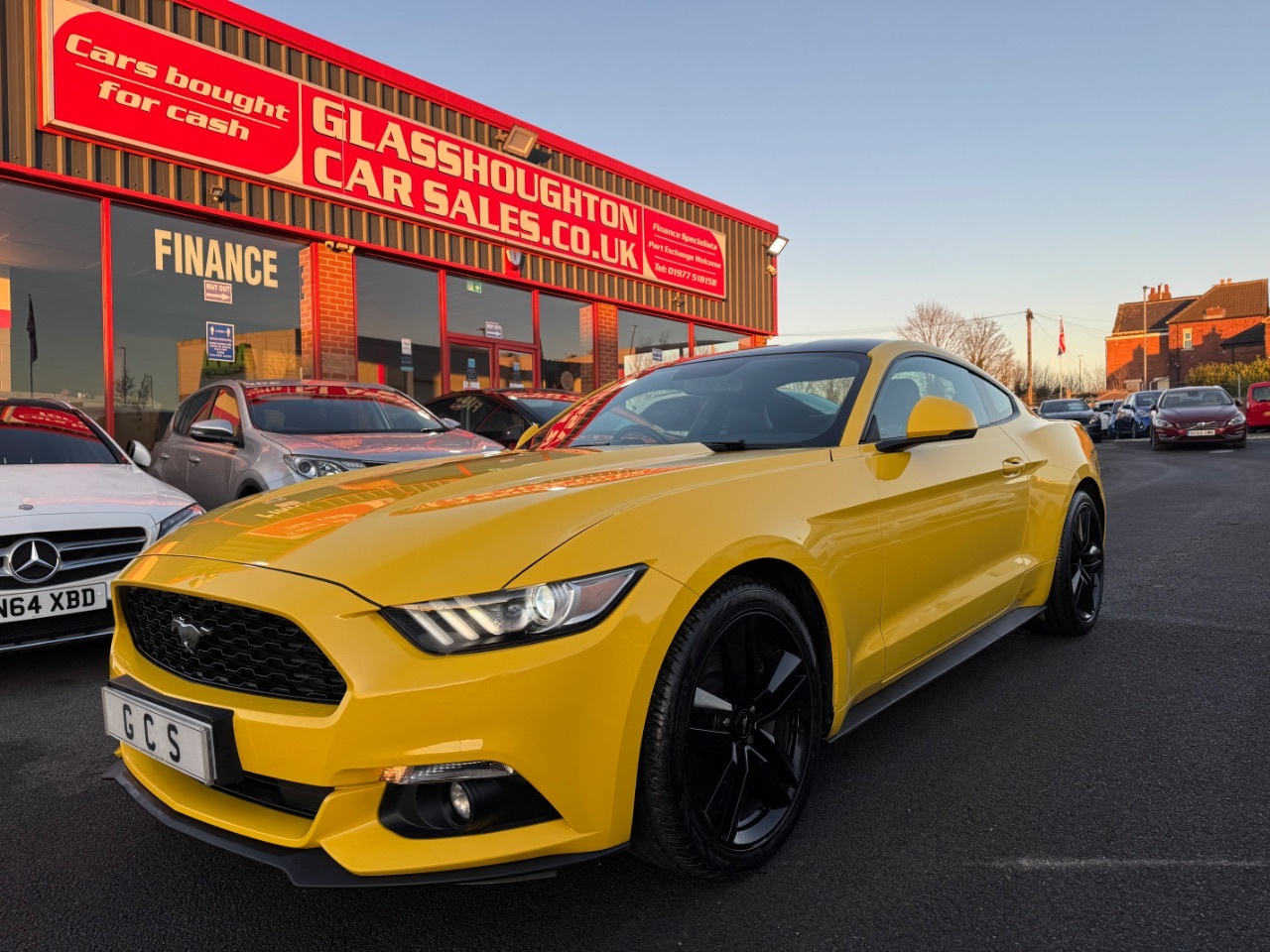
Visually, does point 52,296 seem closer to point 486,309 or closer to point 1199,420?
point 486,309

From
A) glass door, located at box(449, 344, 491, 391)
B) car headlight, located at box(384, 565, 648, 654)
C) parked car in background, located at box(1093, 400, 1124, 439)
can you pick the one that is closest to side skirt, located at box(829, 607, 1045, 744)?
car headlight, located at box(384, 565, 648, 654)

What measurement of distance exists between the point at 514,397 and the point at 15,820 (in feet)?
22.4

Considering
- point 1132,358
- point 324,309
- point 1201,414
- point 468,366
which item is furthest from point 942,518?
point 1132,358

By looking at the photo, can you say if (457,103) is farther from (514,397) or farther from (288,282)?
(514,397)

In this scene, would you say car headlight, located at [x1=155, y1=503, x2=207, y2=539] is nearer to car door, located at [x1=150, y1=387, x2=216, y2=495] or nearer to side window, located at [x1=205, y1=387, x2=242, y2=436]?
side window, located at [x1=205, y1=387, x2=242, y2=436]

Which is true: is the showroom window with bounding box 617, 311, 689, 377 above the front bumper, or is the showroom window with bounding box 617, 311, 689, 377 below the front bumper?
above

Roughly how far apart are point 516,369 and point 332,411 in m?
6.70

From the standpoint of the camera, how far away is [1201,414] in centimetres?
1778

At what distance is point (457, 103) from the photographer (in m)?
12.0

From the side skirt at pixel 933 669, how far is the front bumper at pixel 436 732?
0.89m

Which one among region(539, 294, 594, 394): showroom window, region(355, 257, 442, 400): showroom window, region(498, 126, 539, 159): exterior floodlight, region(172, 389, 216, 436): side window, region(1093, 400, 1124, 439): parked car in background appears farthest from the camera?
region(1093, 400, 1124, 439): parked car in background

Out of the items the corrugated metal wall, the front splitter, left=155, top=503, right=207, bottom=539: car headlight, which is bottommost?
the front splitter

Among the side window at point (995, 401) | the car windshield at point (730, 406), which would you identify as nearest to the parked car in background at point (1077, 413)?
the side window at point (995, 401)

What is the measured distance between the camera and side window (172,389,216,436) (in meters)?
7.10
